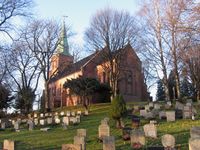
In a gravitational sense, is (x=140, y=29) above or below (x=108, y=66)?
above

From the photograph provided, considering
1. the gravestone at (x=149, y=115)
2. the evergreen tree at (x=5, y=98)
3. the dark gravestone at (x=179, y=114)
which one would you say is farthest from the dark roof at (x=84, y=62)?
the dark gravestone at (x=179, y=114)

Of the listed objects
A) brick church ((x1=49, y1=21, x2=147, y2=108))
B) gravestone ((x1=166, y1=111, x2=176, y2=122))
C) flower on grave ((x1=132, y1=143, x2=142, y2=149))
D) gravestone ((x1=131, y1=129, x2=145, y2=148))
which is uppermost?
brick church ((x1=49, y1=21, x2=147, y2=108))

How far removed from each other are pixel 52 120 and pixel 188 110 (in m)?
11.3

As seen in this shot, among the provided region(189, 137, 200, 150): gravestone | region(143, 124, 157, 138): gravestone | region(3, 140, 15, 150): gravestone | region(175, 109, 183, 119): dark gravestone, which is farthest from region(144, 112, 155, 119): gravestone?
region(189, 137, 200, 150): gravestone

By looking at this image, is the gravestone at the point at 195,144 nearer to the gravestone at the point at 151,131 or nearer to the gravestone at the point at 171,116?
the gravestone at the point at 151,131

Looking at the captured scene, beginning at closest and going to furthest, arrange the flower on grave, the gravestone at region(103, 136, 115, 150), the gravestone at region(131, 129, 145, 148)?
the gravestone at region(103, 136, 115, 150), the flower on grave, the gravestone at region(131, 129, 145, 148)

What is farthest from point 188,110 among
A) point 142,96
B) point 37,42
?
point 142,96

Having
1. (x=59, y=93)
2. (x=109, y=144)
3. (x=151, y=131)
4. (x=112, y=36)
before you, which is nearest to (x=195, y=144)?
(x=109, y=144)

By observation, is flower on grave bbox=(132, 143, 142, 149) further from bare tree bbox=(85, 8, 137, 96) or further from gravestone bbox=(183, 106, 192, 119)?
bare tree bbox=(85, 8, 137, 96)

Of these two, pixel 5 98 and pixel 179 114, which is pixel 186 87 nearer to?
pixel 5 98

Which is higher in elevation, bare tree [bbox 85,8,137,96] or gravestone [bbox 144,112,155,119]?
bare tree [bbox 85,8,137,96]

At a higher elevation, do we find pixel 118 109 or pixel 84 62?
pixel 84 62

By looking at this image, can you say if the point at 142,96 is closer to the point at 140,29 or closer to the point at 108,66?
the point at 108,66

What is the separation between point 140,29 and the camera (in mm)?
39750
